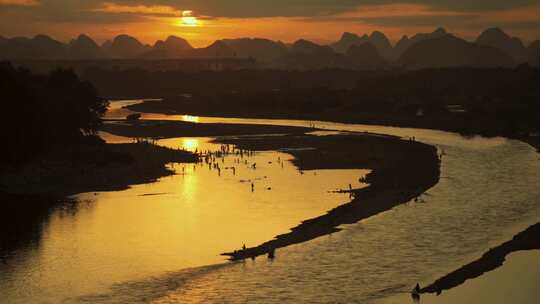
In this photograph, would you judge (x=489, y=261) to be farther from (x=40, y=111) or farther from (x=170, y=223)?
(x=40, y=111)

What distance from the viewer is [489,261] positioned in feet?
114

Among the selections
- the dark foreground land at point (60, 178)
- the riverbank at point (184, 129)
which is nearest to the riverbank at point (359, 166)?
the riverbank at point (184, 129)

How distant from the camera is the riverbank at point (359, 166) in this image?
138 ft

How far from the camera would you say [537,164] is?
66.6 m

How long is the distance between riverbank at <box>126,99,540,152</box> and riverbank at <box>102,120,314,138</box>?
16881mm

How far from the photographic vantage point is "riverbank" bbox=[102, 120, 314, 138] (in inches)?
3851

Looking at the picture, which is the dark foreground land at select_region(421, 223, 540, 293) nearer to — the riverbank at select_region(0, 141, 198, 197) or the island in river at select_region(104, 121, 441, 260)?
the island in river at select_region(104, 121, 441, 260)

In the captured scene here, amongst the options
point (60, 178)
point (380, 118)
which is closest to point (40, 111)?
point (60, 178)

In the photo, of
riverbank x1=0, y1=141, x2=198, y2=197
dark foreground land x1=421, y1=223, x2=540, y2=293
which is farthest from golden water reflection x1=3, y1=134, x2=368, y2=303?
dark foreground land x1=421, y1=223, x2=540, y2=293

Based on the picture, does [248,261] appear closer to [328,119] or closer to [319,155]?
[319,155]

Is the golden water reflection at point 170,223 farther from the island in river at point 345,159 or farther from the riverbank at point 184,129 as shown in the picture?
the riverbank at point 184,129

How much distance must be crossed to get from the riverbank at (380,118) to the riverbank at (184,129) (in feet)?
55.4

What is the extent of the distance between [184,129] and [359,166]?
42.1 meters

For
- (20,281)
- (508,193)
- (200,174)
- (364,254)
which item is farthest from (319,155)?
(20,281)
